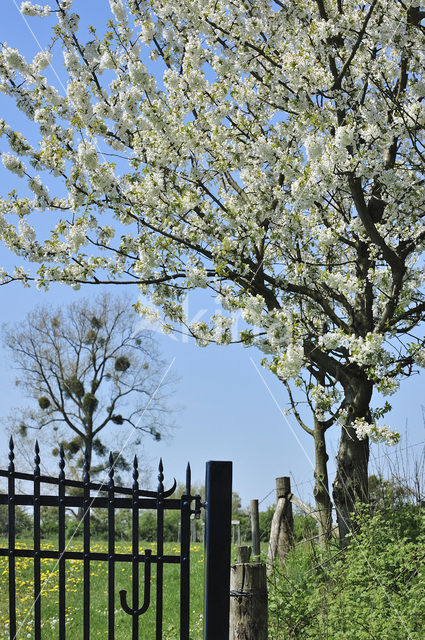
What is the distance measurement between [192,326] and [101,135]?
2.62 m

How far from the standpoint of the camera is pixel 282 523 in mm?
9516

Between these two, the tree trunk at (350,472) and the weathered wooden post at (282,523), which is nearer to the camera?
the tree trunk at (350,472)

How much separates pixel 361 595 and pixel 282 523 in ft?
13.4

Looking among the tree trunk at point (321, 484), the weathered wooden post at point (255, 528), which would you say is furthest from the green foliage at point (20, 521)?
the tree trunk at point (321, 484)

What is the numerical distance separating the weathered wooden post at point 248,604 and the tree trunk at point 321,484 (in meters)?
4.15

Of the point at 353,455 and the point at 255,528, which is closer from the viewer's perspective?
the point at 353,455

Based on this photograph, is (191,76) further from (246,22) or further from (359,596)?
(359,596)

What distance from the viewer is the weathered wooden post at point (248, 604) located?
430 cm

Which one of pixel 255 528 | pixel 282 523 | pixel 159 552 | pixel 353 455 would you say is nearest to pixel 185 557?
pixel 159 552

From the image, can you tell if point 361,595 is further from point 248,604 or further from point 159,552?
point 159,552

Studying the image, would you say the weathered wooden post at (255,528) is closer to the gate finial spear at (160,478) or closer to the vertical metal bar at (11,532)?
the vertical metal bar at (11,532)

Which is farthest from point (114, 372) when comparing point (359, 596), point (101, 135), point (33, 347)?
point (359, 596)

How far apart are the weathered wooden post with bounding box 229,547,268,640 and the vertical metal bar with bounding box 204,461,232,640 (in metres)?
0.64

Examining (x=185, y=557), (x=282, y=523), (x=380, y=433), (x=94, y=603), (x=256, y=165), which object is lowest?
(x=94, y=603)
